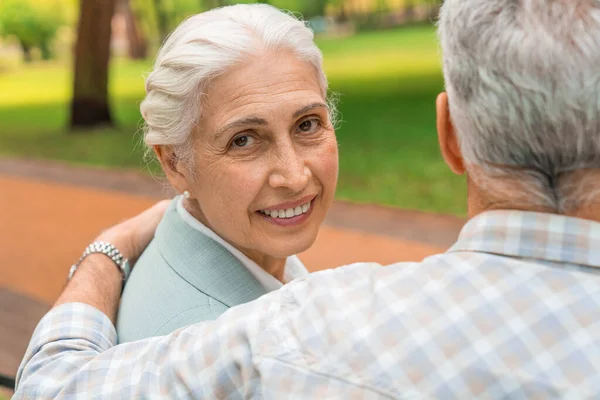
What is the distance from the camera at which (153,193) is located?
9.34 m

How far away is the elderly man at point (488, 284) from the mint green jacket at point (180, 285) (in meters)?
0.43

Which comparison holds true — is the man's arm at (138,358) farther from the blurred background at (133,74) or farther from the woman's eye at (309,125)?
the blurred background at (133,74)

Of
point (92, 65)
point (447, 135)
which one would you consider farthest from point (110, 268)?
point (92, 65)

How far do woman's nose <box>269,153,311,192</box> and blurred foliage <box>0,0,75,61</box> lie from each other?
13.9 meters

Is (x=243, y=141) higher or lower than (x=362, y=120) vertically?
higher

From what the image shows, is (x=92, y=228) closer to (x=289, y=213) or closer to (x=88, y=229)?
(x=88, y=229)

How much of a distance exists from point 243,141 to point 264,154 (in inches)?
2.1

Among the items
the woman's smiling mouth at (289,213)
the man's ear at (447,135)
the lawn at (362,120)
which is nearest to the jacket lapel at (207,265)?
the woman's smiling mouth at (289,213)

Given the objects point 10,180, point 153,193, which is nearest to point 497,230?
point 153,193

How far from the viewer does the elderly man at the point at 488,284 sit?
98 centimetres

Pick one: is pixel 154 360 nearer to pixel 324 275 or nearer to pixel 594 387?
pixel 324 275

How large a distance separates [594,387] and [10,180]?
35.4 feet

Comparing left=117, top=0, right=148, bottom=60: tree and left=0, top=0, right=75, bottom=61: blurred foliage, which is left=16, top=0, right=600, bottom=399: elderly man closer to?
left=0, top=0, right=75, bottom=61: blurred foliage

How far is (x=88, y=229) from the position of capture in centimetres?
771
